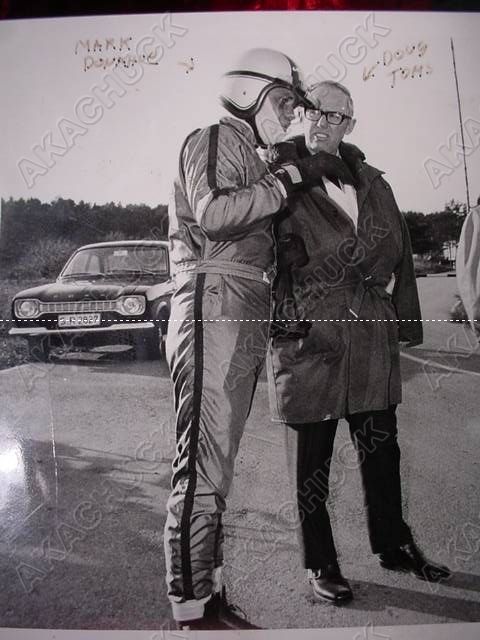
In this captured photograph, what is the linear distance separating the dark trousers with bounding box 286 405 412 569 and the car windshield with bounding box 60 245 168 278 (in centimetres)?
68

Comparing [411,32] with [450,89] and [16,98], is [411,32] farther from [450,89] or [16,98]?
[16,98]

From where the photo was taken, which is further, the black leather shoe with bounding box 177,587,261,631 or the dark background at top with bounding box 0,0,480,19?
the dark background at top with bounding box 0,0,480,19

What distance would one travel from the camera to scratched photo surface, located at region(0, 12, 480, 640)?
61.6 inches

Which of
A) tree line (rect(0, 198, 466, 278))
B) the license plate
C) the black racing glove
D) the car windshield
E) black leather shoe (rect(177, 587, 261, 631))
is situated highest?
the black racing glove

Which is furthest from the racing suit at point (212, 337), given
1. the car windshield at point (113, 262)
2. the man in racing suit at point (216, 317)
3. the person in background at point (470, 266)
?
the person in background at point (470, 266)

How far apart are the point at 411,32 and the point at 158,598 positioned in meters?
1.90

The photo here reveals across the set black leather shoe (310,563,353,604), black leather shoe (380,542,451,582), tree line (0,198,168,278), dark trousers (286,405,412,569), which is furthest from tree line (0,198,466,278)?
black leather shoe (310,563,353,604)

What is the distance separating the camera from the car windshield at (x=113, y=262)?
161cm

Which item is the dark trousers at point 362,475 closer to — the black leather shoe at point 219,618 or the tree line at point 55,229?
the black leather shoe at point 219,618

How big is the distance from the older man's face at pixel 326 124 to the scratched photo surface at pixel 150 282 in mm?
40

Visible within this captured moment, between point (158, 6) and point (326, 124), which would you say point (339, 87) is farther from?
point (158, 6)

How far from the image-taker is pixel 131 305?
1634 mm

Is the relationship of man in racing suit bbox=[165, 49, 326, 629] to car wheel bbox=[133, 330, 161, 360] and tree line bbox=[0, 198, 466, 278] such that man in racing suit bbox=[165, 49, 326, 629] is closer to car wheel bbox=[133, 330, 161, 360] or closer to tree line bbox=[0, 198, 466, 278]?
car wheel bbox=[133, 330, 161, 360]

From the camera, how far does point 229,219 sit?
1.44m
